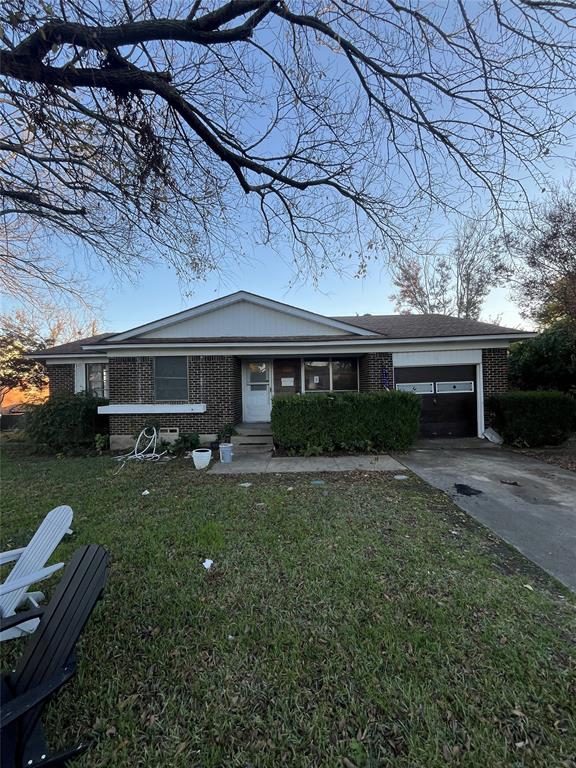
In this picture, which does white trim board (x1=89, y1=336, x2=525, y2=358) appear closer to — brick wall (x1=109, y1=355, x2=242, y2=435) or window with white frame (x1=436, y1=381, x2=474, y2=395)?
brick wall (x1=109, y1=355, x2=242, y2=435)

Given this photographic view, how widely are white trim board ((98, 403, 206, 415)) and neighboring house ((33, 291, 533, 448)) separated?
0.03m

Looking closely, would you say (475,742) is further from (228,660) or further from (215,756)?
(228,660)

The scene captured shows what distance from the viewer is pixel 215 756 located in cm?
167

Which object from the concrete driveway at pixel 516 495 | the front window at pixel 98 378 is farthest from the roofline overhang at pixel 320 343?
the concrete driveway at pixel 516 495

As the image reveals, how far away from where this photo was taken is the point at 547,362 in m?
12.3

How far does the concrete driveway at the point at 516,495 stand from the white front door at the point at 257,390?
512 centimetres

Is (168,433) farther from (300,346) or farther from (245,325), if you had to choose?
(300,346)

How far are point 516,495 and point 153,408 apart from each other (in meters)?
9.04

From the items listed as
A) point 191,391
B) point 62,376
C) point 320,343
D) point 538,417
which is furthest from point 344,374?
point 62,376

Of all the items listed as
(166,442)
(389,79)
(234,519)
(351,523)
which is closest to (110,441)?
(166,442)

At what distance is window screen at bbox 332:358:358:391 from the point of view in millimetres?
11773

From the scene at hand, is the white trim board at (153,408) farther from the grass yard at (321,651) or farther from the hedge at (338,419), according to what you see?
the grass yard at (321,651)

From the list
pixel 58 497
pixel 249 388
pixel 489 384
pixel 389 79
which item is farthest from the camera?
pixel 249 388

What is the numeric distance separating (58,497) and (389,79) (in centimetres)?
781
